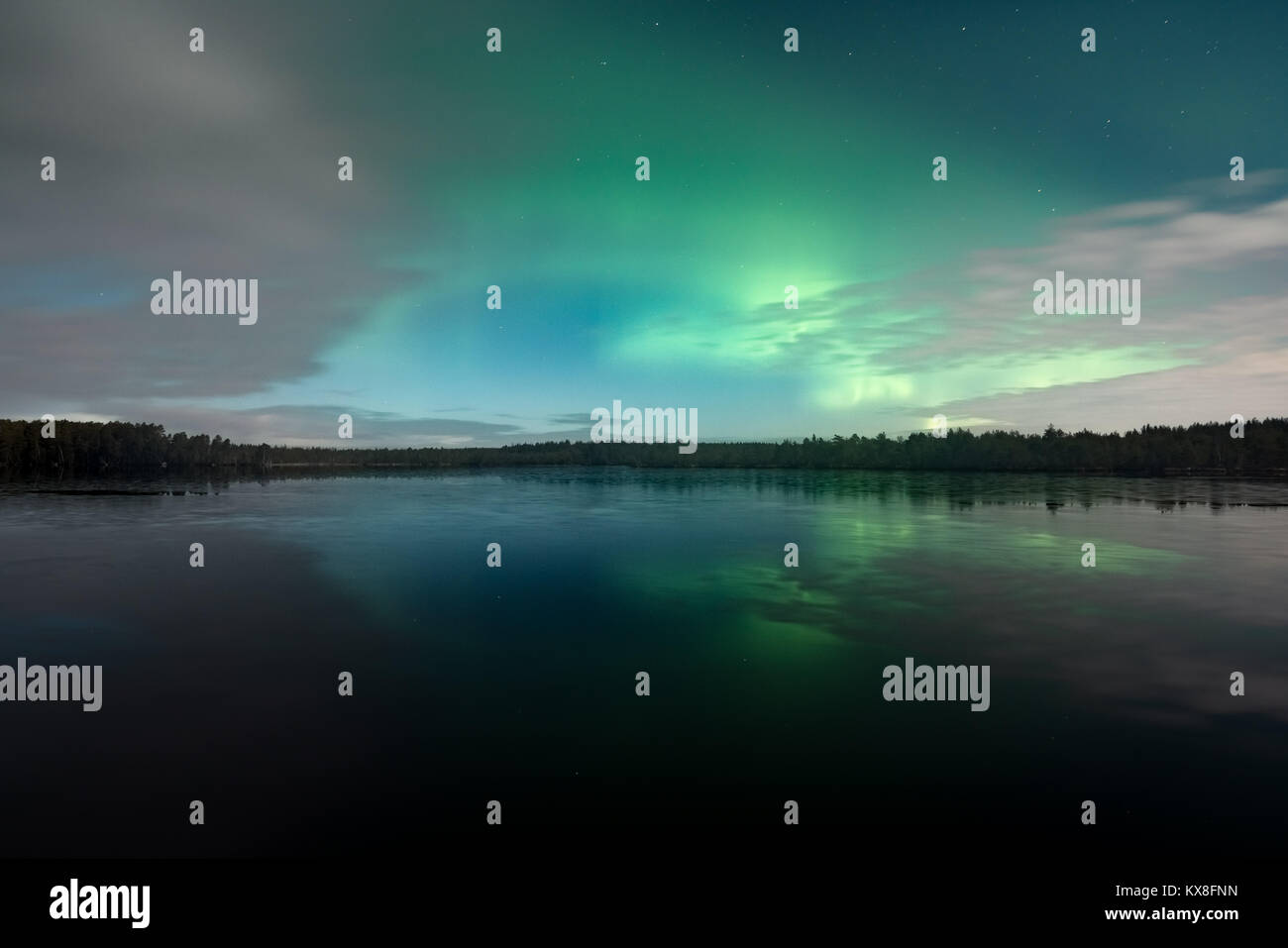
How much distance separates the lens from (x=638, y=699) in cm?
1930

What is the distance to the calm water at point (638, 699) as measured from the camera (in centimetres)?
1333

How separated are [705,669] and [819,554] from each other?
2492cm

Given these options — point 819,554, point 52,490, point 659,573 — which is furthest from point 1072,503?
point 52,490

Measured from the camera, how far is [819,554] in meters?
44.9

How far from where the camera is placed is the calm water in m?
13.3

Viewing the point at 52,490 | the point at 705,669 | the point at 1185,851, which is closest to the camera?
the point at 1185,851

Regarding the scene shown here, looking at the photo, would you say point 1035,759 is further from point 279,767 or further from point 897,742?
point 279,767

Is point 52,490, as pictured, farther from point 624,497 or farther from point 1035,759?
point 1035,759
